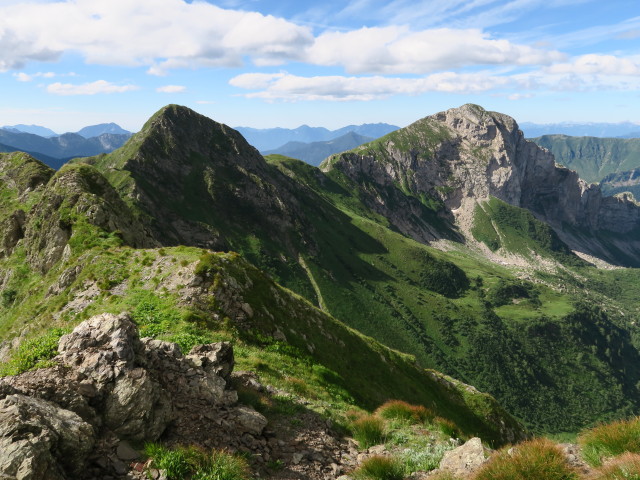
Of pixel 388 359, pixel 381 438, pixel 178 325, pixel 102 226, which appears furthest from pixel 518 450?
pixel 102 226

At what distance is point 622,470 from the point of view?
10.4 metres

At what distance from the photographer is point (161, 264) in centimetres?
4159

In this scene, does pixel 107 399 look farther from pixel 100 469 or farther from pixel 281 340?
pixel 281 340

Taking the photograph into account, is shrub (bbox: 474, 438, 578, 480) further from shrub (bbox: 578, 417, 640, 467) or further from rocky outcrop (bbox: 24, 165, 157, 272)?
rocky outcrop (bbox: 24, 165, 157, 272)

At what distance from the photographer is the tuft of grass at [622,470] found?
10188 mm

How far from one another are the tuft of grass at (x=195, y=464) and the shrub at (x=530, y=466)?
790 cm

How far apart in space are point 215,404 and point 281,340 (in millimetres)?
19504

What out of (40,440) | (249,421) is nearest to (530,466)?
(249,421)

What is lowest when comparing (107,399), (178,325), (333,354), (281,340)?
(333,354)

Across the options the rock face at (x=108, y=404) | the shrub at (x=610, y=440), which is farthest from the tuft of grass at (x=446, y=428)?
the rock face at (x=108, y=404)

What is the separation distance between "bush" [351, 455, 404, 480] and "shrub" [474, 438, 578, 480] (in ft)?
11.7

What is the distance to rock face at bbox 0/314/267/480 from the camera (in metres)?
11.0

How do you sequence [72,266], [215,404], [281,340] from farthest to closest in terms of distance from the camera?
[72,266]
[281,340]
[215,404]

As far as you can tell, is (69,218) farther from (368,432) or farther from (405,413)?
(405,413)
